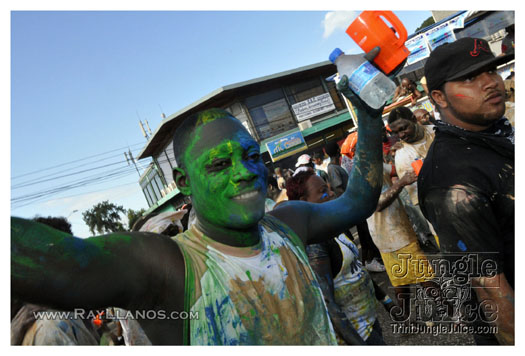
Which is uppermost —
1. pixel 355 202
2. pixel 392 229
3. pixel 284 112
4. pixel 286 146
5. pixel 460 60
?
pixel 284 112

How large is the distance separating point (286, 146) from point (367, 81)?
21245 mm

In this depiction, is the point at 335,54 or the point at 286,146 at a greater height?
the point at 286,146

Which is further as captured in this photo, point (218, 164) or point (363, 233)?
point (363, 233)

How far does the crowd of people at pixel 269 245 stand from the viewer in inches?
52.2

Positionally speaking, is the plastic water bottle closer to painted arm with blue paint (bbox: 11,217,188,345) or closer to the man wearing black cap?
the man wearing black cap

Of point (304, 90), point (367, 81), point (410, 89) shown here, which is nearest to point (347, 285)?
point (367, 81)

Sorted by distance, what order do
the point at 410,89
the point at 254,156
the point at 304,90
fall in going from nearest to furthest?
the point at 254,156
the point at 410,89
the point at 304,90

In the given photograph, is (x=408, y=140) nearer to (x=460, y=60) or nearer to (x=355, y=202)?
(x=460, y=60)

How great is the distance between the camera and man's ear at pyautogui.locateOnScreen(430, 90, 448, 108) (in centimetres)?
236

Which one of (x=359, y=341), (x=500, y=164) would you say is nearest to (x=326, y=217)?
(x=500, y=164)

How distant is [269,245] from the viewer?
1761mm

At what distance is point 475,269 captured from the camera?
203 centimetres

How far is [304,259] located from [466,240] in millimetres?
892

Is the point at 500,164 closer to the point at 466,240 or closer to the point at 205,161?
the point at 466,240
